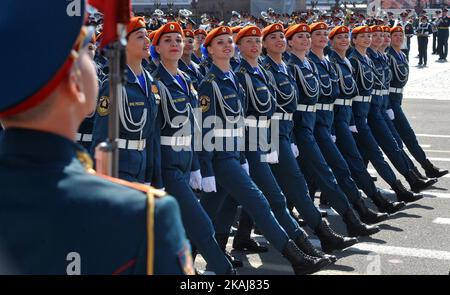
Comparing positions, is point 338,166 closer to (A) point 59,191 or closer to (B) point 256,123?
(B) point 256,123

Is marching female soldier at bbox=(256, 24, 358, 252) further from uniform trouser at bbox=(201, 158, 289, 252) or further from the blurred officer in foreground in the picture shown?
the blurred officer in foreground

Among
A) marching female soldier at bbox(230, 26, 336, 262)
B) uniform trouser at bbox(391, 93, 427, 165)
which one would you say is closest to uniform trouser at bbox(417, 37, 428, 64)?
uniform trouser at bbox(391, 93, 427, 165)

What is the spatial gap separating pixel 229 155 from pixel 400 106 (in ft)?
16.4

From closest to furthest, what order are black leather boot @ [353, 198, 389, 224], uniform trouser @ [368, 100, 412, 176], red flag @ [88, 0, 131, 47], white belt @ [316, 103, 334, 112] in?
red flag @ [88, 0, 131, 47] → black leather boot @ [353, 198, 389, 224] → white belt @ [316, 103, 334, 112] → uniform trouser @ [368, 100, 412, 176]

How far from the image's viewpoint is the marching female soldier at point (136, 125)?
5516mm

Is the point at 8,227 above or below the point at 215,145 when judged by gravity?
above

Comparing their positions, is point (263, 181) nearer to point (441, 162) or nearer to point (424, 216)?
point (424, 216)

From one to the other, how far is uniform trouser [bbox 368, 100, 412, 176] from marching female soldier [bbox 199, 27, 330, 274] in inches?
135

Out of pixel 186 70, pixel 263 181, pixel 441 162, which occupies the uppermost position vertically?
pixel 186 70

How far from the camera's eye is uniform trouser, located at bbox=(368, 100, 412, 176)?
9758 mm
